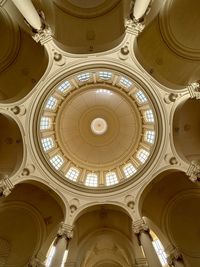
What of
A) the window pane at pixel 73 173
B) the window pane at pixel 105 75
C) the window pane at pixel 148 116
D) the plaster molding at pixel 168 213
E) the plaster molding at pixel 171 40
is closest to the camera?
the plaster molding at pixel 171 40

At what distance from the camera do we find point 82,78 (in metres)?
20.0

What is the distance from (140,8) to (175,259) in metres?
16.1

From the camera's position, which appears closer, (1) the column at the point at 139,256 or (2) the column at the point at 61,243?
(2) the column at the point at 61,243

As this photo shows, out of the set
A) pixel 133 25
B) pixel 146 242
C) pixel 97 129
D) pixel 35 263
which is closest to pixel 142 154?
pixel 97 129

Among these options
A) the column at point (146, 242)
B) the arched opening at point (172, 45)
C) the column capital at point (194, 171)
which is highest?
the arched opening at point (172, 45)

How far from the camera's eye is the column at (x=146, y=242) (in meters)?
14.1

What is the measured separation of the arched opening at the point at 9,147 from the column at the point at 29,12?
285 inches

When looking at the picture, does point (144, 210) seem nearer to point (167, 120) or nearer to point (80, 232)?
point (80, 232)

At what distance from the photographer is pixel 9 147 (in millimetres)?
19797

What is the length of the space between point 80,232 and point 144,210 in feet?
18.6

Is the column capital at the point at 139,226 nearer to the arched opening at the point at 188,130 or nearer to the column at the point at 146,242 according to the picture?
the column at the point at 146,242

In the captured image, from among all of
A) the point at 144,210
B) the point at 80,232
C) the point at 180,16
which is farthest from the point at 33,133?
the point at 180,16

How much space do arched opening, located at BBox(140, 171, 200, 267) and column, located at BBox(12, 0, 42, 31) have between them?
→ 13122mm

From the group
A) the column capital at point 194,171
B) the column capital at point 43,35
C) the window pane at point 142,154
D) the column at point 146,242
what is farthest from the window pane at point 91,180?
the column capital at point 43,35
